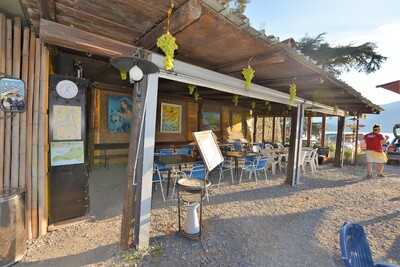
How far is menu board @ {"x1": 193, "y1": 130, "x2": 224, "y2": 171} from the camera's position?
320cm

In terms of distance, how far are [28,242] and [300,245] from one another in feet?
11.5

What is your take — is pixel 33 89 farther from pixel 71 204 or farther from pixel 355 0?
pixel 355 0

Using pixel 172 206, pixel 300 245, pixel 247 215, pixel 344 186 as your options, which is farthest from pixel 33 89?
pixel 344 186

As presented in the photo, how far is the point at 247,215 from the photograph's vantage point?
3953 millimetres

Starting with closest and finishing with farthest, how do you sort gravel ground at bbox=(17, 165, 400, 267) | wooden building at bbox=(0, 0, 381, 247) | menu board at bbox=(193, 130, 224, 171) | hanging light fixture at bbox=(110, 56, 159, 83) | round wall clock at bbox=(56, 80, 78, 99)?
1. wooden building at bbox=(0, 0, 381, 247)
2. hanging light fixture at bbox=(110, 56, 159, 83)
3. gravel ground at bbox=(17, 165, 400, 267)
4. round wall clock at bbox=(56, 80, 78, 99)
5. menu board at bbox=(193, 130, 224, 171)

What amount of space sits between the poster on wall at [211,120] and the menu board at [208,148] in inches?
260

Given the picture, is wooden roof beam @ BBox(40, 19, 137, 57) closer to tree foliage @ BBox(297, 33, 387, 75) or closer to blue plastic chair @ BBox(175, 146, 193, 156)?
blue plastic chair @ BBox(175, 146, 193, 156)

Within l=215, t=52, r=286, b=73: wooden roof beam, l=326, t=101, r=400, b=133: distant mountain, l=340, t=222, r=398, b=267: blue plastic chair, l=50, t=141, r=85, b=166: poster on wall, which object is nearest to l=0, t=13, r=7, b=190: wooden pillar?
l=50, t=141, r=85, b=166: poster on wall

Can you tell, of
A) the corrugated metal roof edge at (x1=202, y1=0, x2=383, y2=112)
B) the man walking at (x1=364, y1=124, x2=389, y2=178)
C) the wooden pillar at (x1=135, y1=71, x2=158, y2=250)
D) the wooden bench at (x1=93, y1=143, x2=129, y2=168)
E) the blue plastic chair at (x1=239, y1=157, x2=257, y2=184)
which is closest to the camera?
the corrugated metal roof edge at (x1=202, y1=0, x2=383, y2=112)

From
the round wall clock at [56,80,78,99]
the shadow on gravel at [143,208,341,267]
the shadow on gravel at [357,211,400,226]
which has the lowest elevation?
the shadow on gravel at [357,211,400,226]

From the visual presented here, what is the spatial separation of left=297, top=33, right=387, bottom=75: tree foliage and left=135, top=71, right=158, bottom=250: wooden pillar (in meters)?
12.5

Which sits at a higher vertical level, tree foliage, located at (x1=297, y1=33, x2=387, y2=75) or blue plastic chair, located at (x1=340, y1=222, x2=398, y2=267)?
tree foliage, located at (x1=297, y1=33, x2=387, y2=75)

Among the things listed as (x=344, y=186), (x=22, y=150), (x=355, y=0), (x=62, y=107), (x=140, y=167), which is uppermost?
(x=355, y=0)

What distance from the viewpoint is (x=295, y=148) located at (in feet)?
20.5
